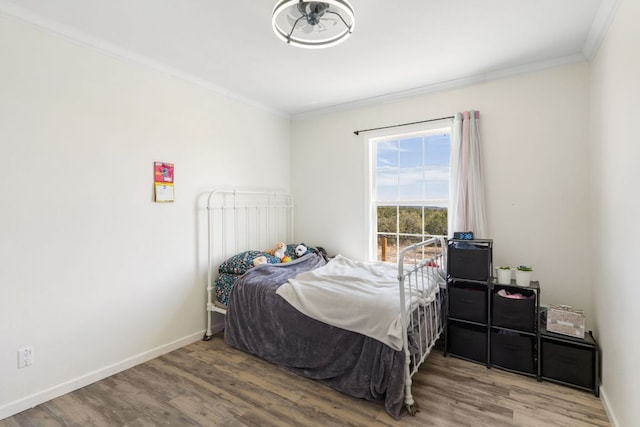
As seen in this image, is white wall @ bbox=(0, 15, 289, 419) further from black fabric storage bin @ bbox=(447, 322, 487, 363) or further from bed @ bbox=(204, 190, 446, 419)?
black fabric storage bin @ bbox=(447, 322, 487, 363)

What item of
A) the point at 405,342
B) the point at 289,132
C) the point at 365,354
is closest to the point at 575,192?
the point at 405,342

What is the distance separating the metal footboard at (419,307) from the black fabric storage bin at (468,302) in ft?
0.40

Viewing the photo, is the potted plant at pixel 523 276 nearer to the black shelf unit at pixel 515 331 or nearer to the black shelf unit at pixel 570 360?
the black shelf unit at pixel 515 331

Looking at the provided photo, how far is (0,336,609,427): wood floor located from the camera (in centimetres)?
185

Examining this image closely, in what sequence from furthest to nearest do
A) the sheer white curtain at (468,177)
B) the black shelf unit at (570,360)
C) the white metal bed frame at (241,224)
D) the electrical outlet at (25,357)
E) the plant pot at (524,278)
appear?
the white metal bed frame at (241,224) → the sheer white curtain at (468,177) → the plant pot at (524,278) → the black shelf unit at (570,360) → the electrical outlet at (25,357)

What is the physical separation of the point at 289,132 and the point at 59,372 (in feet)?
10.9

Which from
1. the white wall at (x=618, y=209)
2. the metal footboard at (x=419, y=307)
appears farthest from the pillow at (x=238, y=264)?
the white wall at (x=618, y=209)

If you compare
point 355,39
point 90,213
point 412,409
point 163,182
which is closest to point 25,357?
point 90,213

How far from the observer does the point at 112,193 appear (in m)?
2.37

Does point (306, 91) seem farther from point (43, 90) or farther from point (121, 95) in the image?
point (43, 90)

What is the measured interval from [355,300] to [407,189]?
1.67 metres

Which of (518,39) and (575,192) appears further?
(575,192)

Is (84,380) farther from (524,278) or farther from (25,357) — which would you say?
(524,278)

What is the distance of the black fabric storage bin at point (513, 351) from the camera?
2277 mm
